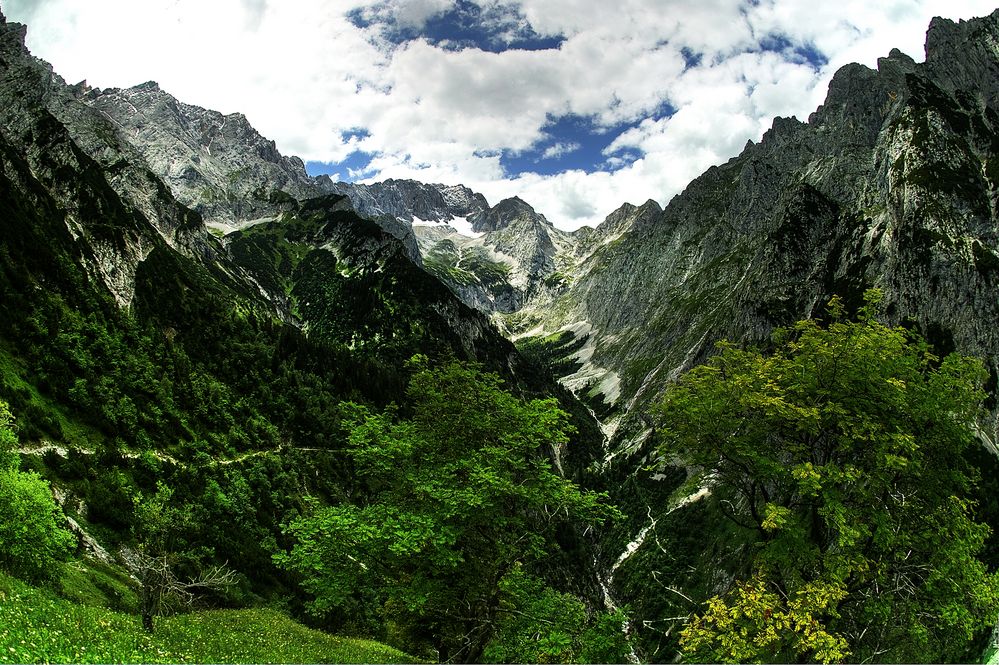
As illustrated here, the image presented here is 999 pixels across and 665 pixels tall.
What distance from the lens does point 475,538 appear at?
18.0 metres

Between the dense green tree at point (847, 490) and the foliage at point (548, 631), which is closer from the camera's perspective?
the dense green tree at point (847, 490)

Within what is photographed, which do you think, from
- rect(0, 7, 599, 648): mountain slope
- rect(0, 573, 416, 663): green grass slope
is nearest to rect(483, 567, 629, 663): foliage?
rect(0, 573, 416, 663): green grass slope

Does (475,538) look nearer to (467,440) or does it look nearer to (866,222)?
(467,440)

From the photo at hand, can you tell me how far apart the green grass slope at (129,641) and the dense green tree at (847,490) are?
14.3 m

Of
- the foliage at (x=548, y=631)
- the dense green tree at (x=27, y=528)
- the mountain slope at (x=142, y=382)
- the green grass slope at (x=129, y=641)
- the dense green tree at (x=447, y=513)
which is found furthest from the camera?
the mountain slope at (x=142, y=382)

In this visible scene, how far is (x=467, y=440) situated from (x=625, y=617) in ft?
25.1

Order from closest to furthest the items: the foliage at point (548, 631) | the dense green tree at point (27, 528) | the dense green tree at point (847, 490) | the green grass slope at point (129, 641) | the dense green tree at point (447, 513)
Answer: the green grass slope at point (129, 641) < the dense green tree at point (847, 490) < the foliage at point (548, 631) < the dense green tree at point (447, 513) < the dense green tree at point (27, 528)

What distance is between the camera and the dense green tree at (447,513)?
15.7 meters

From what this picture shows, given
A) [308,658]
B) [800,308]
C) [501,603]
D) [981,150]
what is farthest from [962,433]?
[981,150]

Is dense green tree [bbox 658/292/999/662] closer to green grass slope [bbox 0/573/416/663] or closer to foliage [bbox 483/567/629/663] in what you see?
foliage [bbox 483/567/629/663]

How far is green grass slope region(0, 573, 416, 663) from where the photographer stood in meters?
11.8

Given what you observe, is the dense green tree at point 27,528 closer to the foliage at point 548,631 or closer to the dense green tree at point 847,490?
the foliage at point 548,631

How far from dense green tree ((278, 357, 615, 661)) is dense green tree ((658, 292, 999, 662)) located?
507 cm

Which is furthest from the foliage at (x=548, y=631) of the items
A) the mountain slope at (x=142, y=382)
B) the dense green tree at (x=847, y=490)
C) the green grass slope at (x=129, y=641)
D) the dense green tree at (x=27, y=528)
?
the dense green tree at (x=27, y=528)
